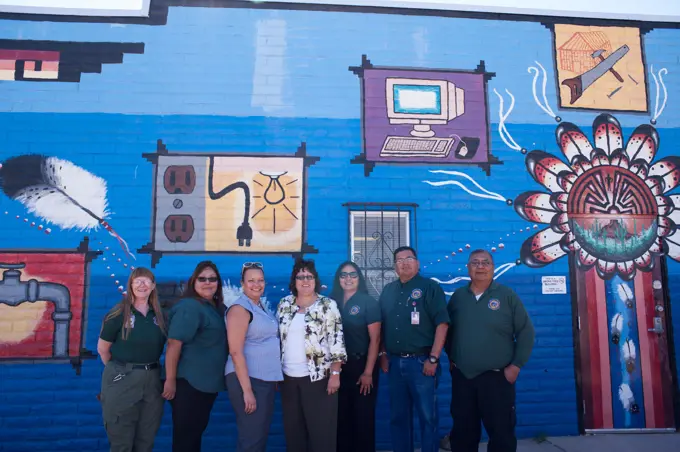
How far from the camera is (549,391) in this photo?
5461 mm

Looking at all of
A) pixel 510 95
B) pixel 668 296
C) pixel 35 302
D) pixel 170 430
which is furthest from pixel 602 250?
pixel 35 302

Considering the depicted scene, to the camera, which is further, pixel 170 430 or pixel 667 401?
pixel 667 401

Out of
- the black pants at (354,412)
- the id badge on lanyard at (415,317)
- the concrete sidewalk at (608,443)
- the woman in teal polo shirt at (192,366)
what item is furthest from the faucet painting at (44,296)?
the concrete sidewalk at (608,443)

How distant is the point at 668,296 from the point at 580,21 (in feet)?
11.0

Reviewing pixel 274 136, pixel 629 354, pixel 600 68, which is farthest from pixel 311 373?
pixel 600 68

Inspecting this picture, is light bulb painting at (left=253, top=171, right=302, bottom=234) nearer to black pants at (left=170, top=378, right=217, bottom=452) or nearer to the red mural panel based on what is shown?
the red mural panel

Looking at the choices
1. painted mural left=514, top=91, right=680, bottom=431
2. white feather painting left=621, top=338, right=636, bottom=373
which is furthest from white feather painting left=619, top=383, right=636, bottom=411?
white feather painting left=621, top=338, right=636, bottom=373

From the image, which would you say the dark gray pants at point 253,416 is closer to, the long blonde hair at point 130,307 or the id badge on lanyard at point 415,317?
the long blonde hair at point 130,307

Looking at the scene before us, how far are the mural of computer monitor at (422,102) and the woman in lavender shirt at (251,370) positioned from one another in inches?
118

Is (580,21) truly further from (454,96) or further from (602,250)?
(602,250)

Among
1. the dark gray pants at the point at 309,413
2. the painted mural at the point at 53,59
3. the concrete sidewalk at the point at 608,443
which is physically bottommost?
the concrete sidewalk at the point at 608,443

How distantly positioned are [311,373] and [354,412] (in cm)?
68

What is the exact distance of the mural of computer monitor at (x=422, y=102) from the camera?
5742mm

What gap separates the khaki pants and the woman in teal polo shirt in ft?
0.46
